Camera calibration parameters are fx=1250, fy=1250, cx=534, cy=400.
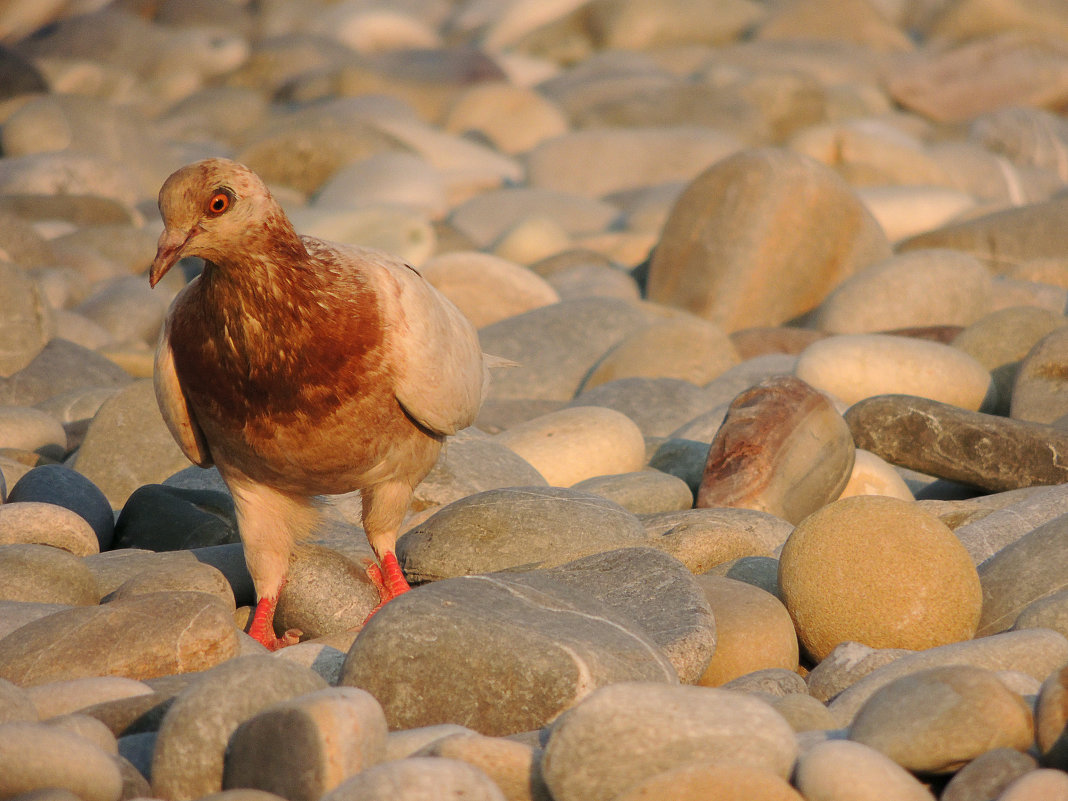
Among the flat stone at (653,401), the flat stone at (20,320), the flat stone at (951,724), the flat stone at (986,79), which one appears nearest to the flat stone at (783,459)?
the flat stone at (653,401)

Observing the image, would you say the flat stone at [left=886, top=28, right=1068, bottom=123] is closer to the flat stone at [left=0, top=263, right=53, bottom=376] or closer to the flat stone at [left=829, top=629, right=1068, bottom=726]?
the flat stone at [left=0, top=263, right=53, bottom=376]

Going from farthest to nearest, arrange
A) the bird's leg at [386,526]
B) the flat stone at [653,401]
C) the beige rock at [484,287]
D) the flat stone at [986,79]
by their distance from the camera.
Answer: the flat stone at [986,79] < the beige rock at [484,287] < the flat stone at [653,401] < the bird's leg at [386,526]

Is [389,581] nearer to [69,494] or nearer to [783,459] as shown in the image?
[69,494]

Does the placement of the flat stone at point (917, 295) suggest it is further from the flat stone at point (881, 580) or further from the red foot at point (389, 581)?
the red foot at point (389, 581)

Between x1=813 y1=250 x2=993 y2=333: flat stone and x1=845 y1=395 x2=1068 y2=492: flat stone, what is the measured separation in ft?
11.9

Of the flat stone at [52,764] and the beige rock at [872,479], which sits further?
the beige rock at [872,479]

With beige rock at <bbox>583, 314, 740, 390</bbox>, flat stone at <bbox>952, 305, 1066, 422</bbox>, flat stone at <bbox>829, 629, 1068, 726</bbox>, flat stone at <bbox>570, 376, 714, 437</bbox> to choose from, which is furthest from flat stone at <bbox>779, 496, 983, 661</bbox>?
beige rock at <bbox>583, 314, 740, 390</bbox>

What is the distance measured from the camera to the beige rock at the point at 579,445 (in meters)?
7.68

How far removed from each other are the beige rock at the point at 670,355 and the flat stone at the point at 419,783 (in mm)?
6779

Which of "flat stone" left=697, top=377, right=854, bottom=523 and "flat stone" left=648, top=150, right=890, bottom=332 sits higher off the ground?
"flat stone" left=697, top=377, right=854, bottom=523

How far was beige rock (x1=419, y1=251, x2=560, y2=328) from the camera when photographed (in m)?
12.0

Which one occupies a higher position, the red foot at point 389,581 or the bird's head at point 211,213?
the bird's head at point 211,213

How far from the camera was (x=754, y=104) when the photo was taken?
2256 cm

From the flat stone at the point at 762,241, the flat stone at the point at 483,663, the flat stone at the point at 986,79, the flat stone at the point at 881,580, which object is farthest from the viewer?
the flat stone at the point at 986,79
